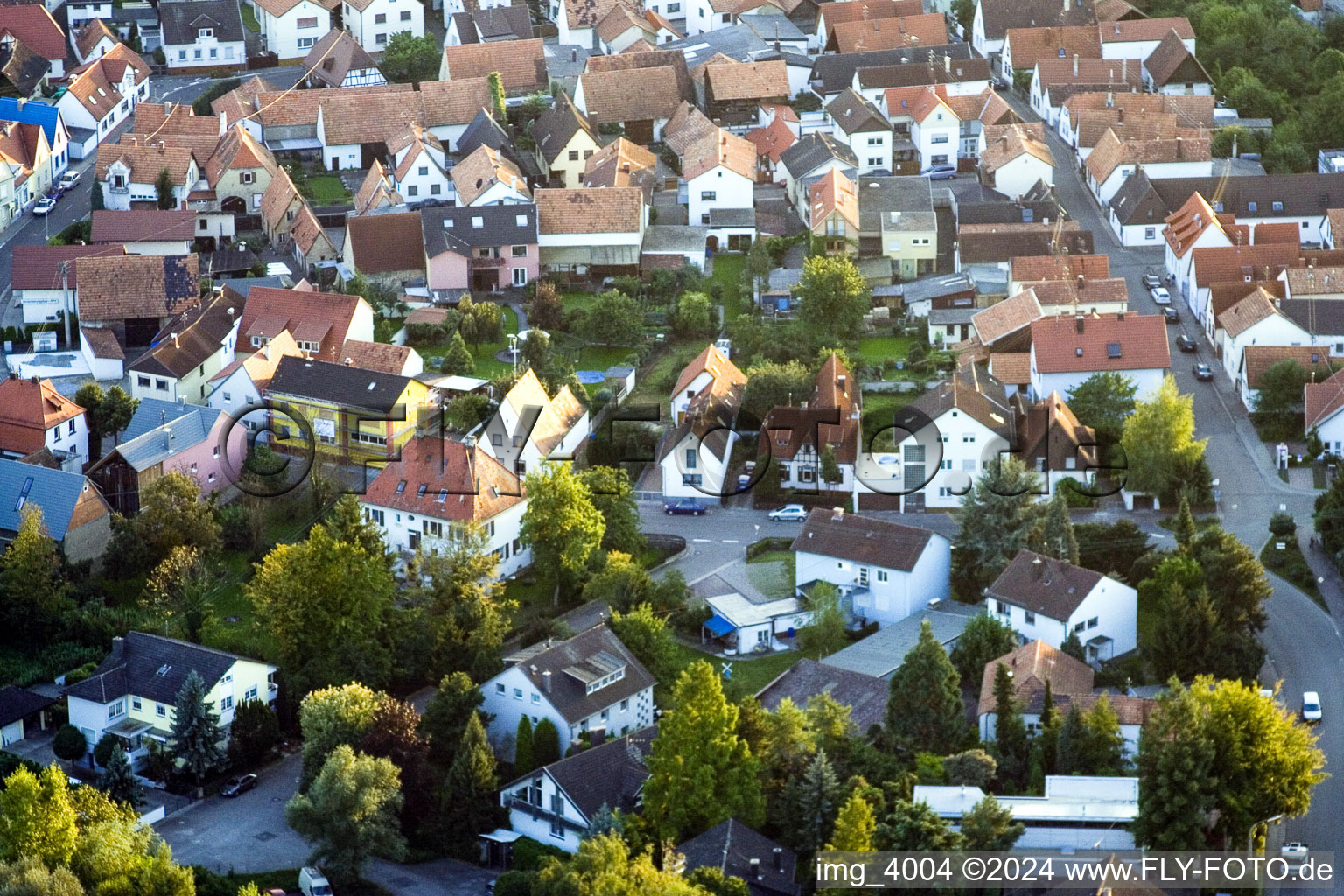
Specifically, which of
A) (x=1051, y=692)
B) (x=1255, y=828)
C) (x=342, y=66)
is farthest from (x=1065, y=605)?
(x=342, y=66)

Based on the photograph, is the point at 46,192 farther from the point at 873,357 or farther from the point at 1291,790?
the point at 1291,790

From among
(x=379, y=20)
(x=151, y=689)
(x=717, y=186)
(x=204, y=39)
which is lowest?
(x=151, y=689)

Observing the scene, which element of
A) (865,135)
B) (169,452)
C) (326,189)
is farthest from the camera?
(326,189)

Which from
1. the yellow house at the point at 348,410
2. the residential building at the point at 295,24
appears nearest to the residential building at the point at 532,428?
the yellow house at the point at 348,410

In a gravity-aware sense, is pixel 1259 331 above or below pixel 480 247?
below

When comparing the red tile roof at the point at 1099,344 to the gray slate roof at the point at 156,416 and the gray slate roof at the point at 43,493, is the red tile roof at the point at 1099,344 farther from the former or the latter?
the gray slate roof at the point at 43,493

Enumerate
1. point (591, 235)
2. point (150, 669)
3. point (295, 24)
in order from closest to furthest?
point (150, 669) → point (591, 235) → point (295, 24)

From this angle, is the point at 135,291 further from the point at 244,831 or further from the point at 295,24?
the point at 295,24
